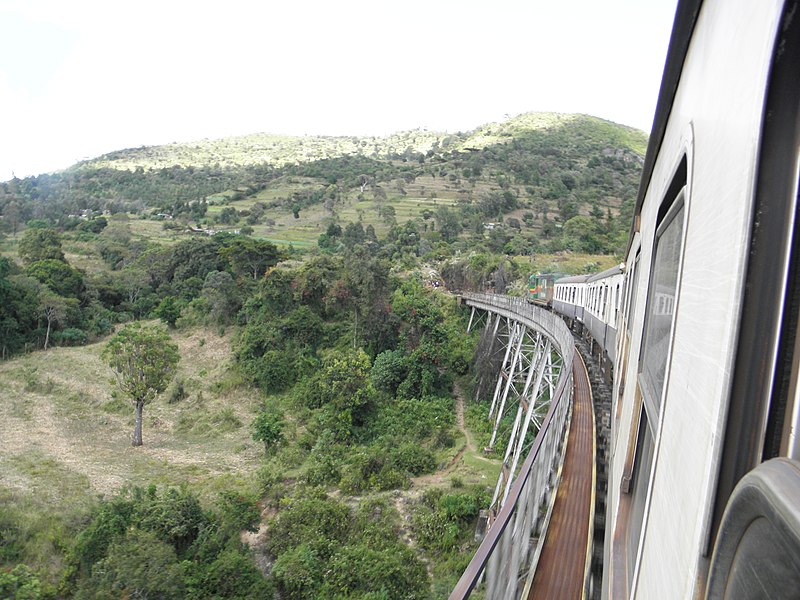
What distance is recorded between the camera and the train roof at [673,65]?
1.48 meters

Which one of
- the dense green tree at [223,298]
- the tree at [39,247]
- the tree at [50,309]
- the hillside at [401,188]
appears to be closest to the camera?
the tree at [50,309]

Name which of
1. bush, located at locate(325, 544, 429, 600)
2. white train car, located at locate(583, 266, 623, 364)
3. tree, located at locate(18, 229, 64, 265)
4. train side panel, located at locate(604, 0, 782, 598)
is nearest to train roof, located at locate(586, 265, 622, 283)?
white train car, located at locate(583, 266, 623, 364)

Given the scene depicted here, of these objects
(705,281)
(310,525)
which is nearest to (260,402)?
(310,525)

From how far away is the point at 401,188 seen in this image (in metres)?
58.2

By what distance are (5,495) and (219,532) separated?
18.8 ft

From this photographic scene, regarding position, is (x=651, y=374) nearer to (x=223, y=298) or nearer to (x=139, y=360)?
(x=139, y=360)

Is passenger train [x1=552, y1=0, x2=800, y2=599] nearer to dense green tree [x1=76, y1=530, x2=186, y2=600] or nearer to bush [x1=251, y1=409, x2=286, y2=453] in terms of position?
dense green tree [x1=76, y1=530, x2=186, y2=600]

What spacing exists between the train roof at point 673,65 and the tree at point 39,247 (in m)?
34.0

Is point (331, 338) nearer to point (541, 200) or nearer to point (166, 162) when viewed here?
point (541, 200)

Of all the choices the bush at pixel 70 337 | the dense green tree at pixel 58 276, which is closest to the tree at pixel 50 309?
the bush at pixel 70 337

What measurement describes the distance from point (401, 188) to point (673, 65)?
57.8m

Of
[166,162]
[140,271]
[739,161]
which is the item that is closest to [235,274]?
[140,271]

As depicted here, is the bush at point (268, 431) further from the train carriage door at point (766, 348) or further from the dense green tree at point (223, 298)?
the train carriage door at point (766, 348)

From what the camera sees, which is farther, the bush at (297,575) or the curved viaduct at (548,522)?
the bush at (297,575)
